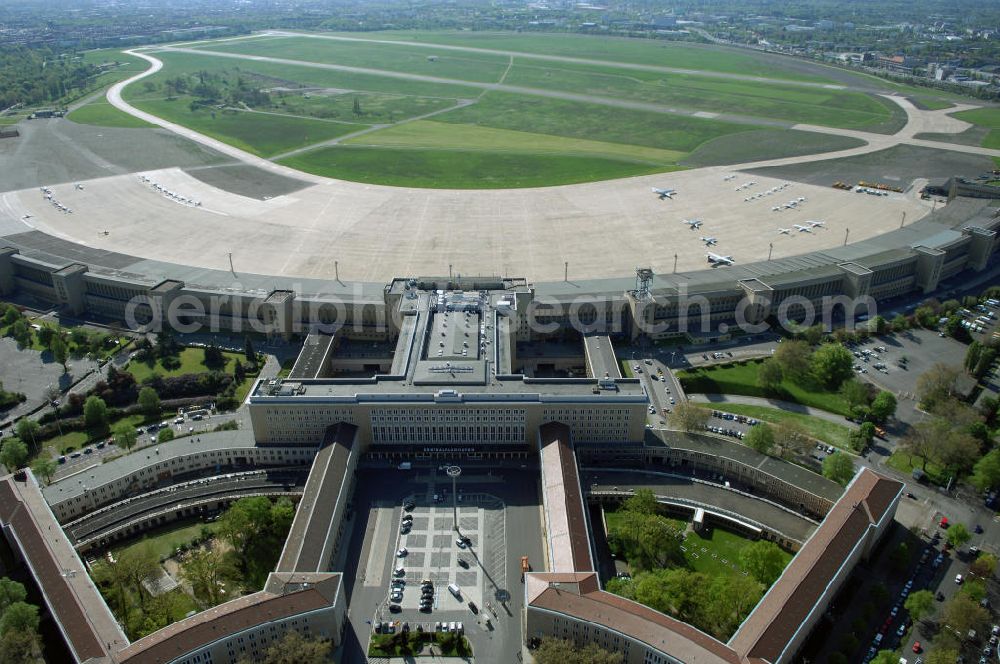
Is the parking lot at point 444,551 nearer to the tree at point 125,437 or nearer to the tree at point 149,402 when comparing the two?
the tree at point 125,437

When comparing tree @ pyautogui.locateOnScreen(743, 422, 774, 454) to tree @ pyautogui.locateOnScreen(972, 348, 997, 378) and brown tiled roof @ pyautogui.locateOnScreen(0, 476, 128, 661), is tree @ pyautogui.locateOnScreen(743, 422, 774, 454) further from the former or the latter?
brown tiled roof @ pyautogui.locateOnScreen(0, 476, 128, 661)

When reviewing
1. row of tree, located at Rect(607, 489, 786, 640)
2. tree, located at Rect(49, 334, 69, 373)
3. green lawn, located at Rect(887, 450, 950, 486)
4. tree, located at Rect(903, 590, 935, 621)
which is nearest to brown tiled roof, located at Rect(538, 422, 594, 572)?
row of tree, located at Rect(607, 489, 786, 640)

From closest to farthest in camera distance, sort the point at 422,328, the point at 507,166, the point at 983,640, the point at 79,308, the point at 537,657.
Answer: the point at 537,657
the point at 983,640
the point at 422,328
the point at 79,308
the point at 507,166

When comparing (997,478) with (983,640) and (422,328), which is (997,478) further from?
(422,328)

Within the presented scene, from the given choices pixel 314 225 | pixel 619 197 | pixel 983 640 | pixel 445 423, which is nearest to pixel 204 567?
pixel 445 423

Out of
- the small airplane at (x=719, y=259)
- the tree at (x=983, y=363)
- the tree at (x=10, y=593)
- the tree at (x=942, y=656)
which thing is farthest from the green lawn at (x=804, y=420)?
the tree at (x=10, y=593)
